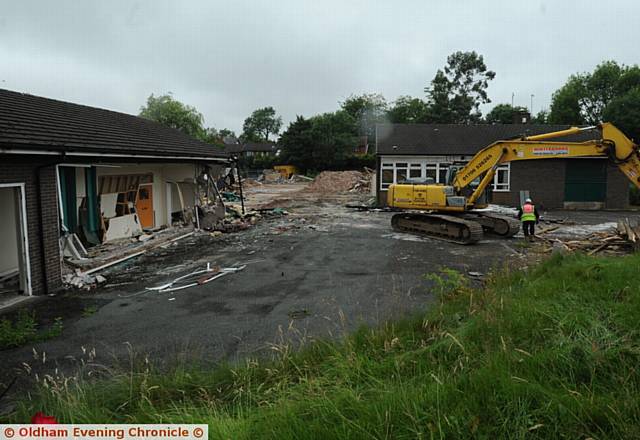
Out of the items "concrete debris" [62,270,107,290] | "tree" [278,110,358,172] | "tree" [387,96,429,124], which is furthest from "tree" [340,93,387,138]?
"concrete debris" [62,270,107,290]

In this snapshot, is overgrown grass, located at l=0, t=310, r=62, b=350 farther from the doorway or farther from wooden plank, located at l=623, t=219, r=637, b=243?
wooden plank, located at l=623, t=219, r=637, b=243

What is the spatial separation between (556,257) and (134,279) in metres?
9.20

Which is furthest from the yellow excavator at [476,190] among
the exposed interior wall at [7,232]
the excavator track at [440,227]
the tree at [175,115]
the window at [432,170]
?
the tree at [175,115]

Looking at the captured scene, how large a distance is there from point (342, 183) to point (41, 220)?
37707 millimetres

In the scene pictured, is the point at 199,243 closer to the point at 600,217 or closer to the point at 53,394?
the point at 53,394

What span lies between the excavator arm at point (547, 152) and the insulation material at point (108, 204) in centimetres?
1203

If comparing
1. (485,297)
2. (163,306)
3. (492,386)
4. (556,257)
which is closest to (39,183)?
(163,306)

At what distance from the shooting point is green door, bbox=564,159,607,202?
2744 centimetres

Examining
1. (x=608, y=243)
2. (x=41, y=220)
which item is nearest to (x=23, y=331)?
(x=41, y=220)

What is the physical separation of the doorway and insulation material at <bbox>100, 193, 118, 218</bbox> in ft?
11.3

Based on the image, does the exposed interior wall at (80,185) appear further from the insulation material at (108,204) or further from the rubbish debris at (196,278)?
the rubbish debris at (196,278)

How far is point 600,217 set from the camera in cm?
2238

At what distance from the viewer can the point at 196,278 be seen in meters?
10.7

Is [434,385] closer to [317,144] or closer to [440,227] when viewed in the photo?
[440,227]
